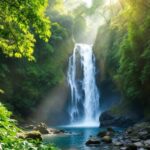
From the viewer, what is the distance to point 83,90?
45.4 meters

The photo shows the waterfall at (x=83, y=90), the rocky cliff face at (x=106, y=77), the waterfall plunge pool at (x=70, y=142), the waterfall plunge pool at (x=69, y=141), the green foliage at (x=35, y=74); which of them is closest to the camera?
the waterfall plunge pool at (x=70, y=142)

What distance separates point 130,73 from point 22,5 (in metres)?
24.4

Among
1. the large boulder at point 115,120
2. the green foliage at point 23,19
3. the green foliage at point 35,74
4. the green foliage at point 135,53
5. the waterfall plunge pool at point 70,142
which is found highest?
the green foliage at point 35,74

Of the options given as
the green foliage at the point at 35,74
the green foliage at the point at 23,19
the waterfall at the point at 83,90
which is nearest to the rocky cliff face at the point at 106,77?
the waterfall at the point at 83,90

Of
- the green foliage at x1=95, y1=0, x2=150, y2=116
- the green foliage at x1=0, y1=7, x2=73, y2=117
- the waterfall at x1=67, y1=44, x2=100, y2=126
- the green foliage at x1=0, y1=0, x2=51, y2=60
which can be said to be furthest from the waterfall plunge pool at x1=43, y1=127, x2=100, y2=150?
the waterfall at x1=67, y1=44, x2=100, y2=126

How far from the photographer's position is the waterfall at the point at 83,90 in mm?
43688

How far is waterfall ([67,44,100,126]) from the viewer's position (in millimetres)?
43688

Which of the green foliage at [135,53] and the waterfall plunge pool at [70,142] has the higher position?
the green foliage at [135,53]

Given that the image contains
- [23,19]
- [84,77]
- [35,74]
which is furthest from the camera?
[84,77]

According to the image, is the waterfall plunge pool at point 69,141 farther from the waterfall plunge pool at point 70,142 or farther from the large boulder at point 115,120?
the large boulder at point 115,120

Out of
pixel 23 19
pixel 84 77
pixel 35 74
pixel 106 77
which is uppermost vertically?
pixel 84 77

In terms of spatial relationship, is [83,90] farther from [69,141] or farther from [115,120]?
[69,141]

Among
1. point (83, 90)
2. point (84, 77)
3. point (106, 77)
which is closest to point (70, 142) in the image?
point (83, 90)

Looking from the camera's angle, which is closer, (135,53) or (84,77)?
(135,53)
